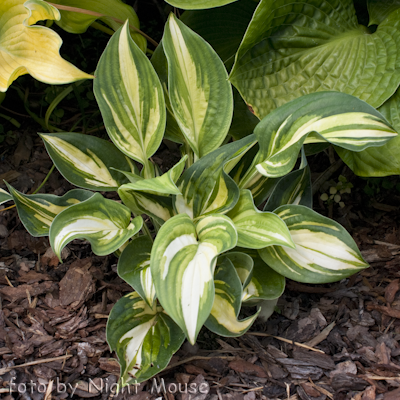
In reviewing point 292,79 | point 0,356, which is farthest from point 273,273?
point 0,356

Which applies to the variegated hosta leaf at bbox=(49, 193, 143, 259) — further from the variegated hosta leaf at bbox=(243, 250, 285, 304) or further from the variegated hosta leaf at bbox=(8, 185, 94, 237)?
the variegated hosta leaf at bbox=(243, 250, 285, 304)

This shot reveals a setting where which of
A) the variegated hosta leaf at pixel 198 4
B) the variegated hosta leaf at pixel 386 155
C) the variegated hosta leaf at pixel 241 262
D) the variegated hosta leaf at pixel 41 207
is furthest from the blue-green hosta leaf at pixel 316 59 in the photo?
the variegated hosta leaf at pixel 41 207

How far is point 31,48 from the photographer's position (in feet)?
3.12

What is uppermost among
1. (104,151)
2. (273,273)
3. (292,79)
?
(292,79)

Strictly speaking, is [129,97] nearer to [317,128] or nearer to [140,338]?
[317,128]

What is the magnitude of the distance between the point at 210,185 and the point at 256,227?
170 mm

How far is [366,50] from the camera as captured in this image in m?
1.18

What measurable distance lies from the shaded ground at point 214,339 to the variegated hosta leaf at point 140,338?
13 cm

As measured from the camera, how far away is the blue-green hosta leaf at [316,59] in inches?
44.8

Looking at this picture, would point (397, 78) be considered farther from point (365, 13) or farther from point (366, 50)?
point (365, 13)

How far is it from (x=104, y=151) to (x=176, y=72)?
31cm

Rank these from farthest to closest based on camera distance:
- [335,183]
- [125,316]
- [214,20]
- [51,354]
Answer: [335,183]
[214,20]
[51,354]
[125,316]

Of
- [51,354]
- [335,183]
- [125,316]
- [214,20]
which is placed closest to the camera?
[125,316]

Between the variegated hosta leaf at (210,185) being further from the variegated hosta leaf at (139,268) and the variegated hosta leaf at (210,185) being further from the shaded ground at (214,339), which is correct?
the shaded ground at (214,339)
